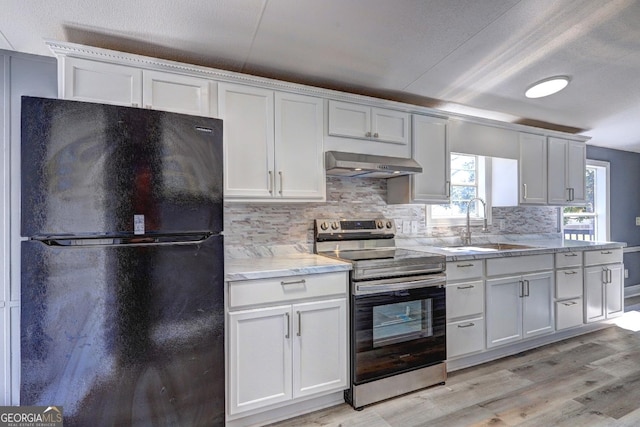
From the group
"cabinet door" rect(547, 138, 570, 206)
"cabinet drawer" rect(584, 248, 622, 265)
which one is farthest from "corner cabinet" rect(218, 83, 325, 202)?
"cabinet drawer" rect(584, 248, 622, 265)

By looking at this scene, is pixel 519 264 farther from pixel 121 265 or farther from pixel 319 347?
pixel 121 265

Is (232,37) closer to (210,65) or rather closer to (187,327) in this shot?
(210,65)

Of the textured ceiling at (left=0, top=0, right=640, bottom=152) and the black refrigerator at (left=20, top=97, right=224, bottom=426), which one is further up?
the textured ceiling at (left=0, top=0, right=640, bottom=152)

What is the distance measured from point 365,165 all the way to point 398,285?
0.89m

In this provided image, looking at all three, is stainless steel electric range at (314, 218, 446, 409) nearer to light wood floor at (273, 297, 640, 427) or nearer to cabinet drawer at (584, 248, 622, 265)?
light wood floor at (273, 297, 640, 427)

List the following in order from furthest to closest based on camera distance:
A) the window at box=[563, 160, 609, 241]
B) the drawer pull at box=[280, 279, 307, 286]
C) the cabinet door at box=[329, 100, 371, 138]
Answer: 1. the window at box=[563, 160, 609, 241]
2. the cabinet door at box=[329, 100, 371, 138]
3. the drawer pull at box=[280, 279, 307, 286]

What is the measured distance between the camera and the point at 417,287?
7.54 feet

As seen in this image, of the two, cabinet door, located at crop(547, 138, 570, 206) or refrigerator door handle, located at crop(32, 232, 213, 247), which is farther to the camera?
cabinet door, located at crop(547, 138, 570, 206)

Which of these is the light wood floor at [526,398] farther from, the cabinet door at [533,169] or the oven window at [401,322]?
the cabinet door at [533,169]

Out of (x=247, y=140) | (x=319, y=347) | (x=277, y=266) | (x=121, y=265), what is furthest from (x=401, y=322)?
(x=121, y=265)

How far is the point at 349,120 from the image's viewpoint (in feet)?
8.19

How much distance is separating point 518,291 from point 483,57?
1958 millimetres

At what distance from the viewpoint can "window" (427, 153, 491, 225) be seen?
133 inches

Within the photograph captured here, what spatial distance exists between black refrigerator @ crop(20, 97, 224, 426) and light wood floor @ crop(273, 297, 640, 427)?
865mm
